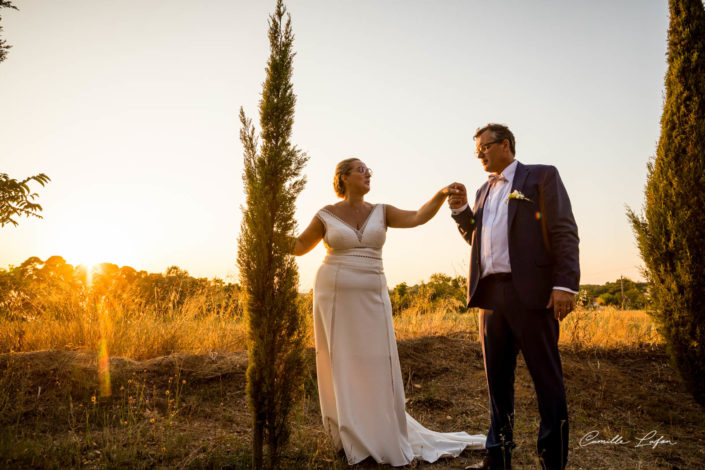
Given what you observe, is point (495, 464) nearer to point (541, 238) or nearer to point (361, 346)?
point (361, 346)

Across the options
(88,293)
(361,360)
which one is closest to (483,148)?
(361,360)

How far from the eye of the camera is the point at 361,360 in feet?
13.1

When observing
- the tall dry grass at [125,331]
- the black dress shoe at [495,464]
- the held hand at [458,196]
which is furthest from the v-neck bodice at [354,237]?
the tall dry grass at [125,331]

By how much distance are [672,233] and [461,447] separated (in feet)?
12.8

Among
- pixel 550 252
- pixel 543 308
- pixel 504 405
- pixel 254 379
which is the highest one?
pixel 550 252

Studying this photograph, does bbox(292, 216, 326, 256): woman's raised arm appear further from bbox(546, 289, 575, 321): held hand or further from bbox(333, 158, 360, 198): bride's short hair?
bbox(546, 289, 575, 321): held hand

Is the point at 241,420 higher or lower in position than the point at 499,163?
lower

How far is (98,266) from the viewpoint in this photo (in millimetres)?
9867

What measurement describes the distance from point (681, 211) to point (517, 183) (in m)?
3.37

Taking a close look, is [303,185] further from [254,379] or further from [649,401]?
[649,401]

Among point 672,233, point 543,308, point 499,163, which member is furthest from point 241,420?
point 672,233

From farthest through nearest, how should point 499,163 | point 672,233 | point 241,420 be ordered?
1. point 672,233
2. point 241,420
3. point 499,163
